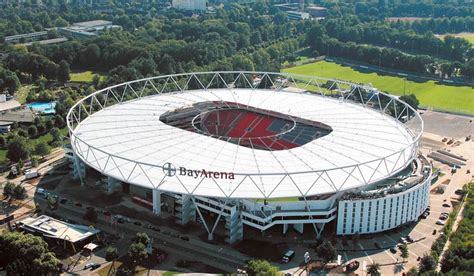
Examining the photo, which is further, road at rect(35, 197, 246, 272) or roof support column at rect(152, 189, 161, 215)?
roof support column at rect(152, 189, 161, 215)

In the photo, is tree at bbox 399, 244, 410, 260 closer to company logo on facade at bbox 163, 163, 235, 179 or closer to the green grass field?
company logo on facade at bbox 163, 163, 235, 179

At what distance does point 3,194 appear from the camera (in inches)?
4065

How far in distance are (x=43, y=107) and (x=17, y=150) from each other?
43212 mm

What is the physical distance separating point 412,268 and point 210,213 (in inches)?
1374

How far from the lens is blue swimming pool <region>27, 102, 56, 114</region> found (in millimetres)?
155163

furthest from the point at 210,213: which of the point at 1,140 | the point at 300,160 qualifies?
the point at 1,140

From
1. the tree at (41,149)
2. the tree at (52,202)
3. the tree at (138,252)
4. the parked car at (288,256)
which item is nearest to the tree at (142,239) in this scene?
the tree at (138,252)

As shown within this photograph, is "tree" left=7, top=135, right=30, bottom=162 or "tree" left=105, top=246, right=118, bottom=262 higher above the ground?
"tree" left=7, top=135, right=30, bottom=162

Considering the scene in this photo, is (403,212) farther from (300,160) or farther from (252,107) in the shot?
(252,107)

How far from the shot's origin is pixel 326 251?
261 feet

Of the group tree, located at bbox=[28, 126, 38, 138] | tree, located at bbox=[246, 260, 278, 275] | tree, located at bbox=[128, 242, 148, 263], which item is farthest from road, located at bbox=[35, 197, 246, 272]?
tree, located at bbox=[28, 126, 38, 138]

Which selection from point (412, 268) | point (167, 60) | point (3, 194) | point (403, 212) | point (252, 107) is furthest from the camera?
point (167, 60)

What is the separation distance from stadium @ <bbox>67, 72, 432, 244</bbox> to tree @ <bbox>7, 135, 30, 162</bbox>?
15580 mm

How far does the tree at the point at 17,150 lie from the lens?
390 ft
